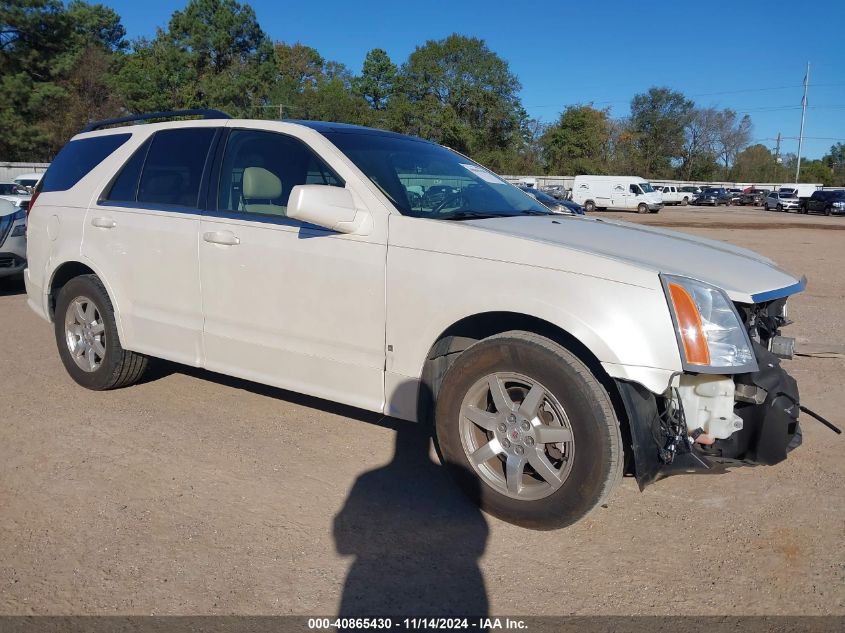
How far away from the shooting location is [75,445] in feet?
14.0

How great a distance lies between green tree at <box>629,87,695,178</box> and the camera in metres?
91.1

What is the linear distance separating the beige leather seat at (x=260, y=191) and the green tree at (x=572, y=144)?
77053 mm

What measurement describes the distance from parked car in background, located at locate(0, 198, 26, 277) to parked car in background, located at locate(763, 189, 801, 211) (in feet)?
163

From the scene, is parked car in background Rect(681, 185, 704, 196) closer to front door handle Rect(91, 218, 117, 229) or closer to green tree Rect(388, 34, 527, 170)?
green tree Rect(388, 34, 527, 170)

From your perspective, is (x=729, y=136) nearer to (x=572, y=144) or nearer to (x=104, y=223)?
(x=572, y=144)

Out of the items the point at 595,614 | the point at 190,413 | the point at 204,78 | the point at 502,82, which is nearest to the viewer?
the point at 595,614

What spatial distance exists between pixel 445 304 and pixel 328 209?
28.8 inches

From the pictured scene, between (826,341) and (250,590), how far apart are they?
6400mm

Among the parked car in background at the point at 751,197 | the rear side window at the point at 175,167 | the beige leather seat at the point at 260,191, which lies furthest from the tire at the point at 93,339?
the parked car in background at the point at 751,197

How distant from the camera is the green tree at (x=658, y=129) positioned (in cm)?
9112

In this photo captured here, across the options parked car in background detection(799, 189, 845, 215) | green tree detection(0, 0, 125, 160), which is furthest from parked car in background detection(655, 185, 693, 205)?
green tree detection(0, 0, 125, 160)

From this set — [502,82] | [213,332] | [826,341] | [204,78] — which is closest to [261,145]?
[213,332]

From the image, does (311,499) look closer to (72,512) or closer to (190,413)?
(72,512)

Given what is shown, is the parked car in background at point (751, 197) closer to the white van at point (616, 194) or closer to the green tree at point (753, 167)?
the white van at point (616, 194)
